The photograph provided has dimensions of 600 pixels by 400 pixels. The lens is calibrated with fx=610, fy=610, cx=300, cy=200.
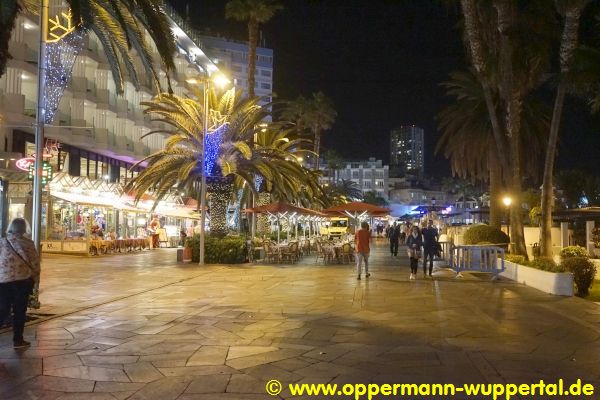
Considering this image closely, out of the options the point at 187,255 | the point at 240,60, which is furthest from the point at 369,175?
the point at 187,255

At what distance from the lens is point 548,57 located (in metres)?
22.3

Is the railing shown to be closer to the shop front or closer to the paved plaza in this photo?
the paved plaza

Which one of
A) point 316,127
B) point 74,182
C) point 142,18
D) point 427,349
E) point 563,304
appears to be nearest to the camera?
point 427,349

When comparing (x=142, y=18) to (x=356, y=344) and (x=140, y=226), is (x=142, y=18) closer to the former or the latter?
(x=356, y=344)

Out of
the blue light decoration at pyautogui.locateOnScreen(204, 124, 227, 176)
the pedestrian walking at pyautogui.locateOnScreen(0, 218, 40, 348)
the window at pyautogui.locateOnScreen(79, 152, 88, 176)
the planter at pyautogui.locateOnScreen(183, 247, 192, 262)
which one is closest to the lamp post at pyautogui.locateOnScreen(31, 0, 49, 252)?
the pedestrian walking at pyautogui.locateOnScreen(0, 218, 40, 348)

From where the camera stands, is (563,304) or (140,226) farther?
(140,226)

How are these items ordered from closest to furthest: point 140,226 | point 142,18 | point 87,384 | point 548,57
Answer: point 87,384
point 142,18
point 548,57
point 140,226

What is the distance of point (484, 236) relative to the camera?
24.6m

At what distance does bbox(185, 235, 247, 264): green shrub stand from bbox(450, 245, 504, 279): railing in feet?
28.8

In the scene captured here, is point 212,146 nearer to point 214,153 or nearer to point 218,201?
point 214,153

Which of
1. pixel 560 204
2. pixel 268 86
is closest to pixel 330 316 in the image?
pixel 560 204

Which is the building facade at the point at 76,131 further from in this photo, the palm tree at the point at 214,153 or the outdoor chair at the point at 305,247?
the outdoor chair at the point at 305,247

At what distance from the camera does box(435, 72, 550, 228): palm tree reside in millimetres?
29859

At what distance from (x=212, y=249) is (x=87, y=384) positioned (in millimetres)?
18202
